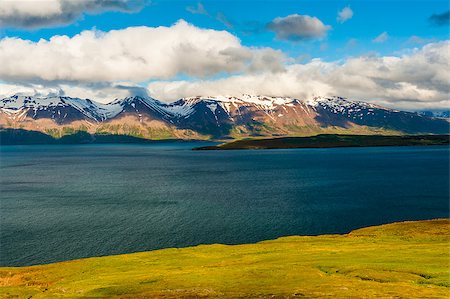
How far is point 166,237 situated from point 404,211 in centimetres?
8286

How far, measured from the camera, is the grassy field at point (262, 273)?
159ft

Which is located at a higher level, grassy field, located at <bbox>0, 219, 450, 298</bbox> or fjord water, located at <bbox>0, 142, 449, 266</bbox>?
grassy field, located at <bbox>0, 219, 450, 298</bbox>

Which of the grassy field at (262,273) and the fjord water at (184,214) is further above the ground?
the grassy field at (262,273)

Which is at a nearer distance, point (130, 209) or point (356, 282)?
point (356, 282)

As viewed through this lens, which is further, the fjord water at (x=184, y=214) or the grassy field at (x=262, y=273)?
the fjord water at (x=184, y=214)

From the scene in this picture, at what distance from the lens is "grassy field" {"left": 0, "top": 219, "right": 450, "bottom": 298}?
4847 cm

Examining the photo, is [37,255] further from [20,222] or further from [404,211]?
[404,211]

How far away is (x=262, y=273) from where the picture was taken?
5647 centimetres

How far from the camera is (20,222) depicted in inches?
5044

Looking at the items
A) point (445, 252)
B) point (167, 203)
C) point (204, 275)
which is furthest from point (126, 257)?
point (167, 203)

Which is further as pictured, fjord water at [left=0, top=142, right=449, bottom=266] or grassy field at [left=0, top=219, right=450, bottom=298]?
fjord water at [left=0, top=142, right=449, bottom=266]

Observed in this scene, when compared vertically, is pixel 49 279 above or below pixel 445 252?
below

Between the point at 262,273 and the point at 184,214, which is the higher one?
the point at 262,273

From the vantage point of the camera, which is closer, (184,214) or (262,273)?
(262,273)
